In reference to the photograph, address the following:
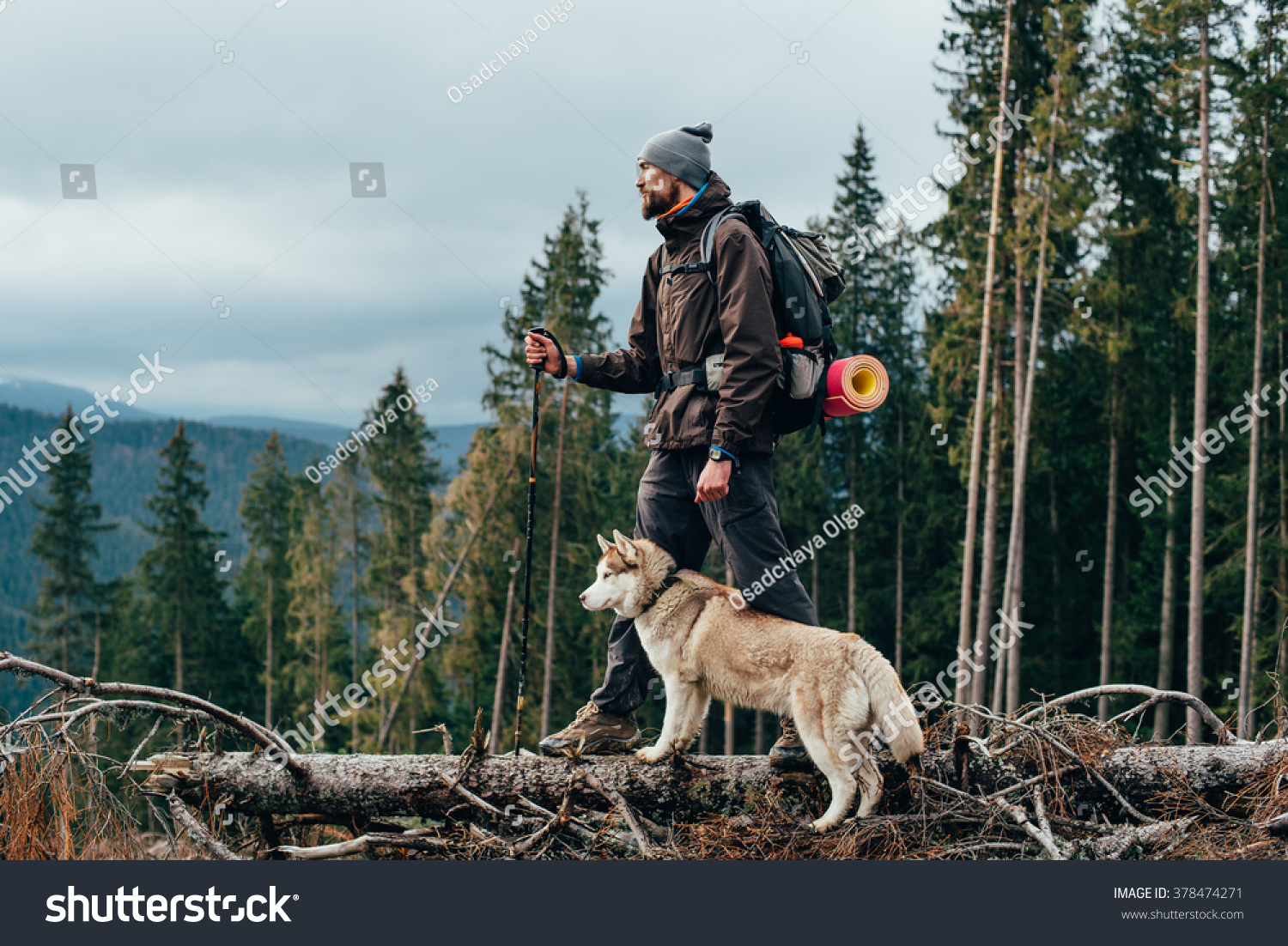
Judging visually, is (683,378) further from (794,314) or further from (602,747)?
(602,747)

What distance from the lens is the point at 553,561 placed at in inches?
976

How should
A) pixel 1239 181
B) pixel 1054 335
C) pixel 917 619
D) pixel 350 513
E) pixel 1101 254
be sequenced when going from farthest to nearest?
1. pixel 350 513
2. pixel 917 619
3. pixel 1101 254
4. pixel 1054 335
5. pixel 1239 181

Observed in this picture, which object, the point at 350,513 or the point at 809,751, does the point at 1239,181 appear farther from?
the point at 350,513

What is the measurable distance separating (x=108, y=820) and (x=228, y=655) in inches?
1496

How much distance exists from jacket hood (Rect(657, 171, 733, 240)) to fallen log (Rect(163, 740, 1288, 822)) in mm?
2833

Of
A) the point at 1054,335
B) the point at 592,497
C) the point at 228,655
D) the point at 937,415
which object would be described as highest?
the point at 1054,335

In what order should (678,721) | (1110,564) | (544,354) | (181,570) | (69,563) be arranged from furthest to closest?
(181,570)
(69,563)
(1110,564)
(544,354)
(678,721)

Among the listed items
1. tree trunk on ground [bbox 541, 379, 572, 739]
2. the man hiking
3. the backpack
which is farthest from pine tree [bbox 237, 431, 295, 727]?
the backpack

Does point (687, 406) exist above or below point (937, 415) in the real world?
below

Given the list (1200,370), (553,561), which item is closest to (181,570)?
(553,561)

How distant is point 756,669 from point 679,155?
2746 millimetres

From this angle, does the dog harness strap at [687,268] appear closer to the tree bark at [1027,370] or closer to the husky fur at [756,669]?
the husky fur at [756,669]

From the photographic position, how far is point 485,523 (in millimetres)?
25672

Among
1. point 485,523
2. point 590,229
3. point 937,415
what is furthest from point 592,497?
point 937,415
